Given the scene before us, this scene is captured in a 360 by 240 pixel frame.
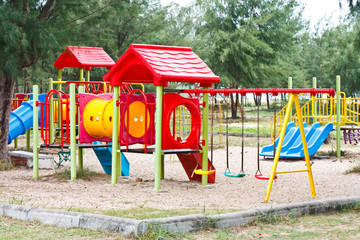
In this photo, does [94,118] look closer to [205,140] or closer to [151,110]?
[151,110]

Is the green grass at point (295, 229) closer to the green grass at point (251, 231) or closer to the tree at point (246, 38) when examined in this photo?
the green grass at point (251, 231)

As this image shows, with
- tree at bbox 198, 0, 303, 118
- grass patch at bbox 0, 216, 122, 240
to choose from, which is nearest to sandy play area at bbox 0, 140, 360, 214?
grass patch at bbox 0, 216, 122, 240

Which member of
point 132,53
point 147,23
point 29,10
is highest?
point 147,23

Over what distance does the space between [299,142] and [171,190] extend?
659 centimetres

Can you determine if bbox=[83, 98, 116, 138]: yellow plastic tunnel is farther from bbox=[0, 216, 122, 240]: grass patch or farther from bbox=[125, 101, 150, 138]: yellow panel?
bbox=[0, 216, 122, 240]: grass patch

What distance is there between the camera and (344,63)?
37844mm

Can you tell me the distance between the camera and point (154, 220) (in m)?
4.76

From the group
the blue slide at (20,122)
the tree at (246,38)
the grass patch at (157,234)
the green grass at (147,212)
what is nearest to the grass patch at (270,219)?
the green grass at (147,212)

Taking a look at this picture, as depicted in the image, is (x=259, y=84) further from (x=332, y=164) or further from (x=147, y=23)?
(x=332, y=164)

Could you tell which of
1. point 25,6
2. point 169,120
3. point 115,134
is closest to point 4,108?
point 25,6

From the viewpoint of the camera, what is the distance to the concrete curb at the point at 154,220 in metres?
4.78

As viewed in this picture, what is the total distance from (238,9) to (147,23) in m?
8.66

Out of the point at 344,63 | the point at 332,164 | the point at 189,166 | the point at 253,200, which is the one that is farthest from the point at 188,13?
the point at 253,200

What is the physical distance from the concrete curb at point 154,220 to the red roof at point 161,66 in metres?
3.26
